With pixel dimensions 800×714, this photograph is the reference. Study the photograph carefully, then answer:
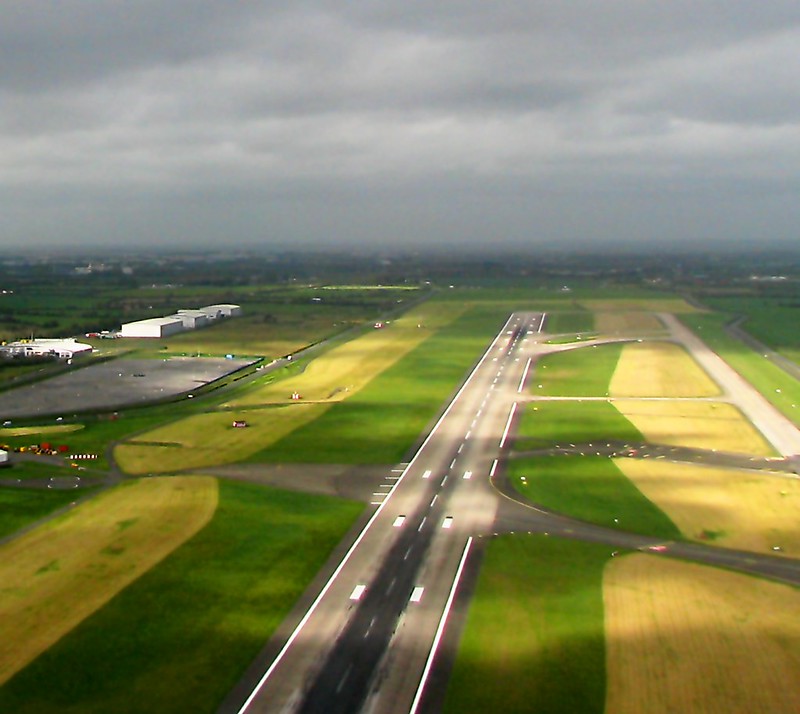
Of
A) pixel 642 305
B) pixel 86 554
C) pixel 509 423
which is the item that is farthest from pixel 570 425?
pixel 642 305

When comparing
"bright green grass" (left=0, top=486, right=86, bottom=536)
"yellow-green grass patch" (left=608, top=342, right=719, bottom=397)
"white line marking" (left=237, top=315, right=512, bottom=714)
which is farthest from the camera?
"yellow-green grass patch" (left=608, top=342, right=719, bottom=397)

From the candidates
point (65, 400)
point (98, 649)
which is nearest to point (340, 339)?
point (65, 400)

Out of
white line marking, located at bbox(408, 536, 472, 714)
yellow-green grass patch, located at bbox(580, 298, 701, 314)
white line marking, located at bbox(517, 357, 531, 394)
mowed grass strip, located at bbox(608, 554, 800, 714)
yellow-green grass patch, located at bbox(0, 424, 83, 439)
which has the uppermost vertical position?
yellow-green grass patch, located at bbox(580, 298, 701, 314)

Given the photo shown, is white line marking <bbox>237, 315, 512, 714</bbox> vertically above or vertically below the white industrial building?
below

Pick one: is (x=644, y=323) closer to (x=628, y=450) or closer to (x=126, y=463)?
(x=628, y=450)

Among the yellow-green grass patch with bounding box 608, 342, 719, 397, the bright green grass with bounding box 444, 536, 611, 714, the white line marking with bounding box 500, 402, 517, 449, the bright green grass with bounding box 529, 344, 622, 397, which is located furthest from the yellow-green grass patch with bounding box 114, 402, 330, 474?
the yellow-green grass patch with bounding box 608, 342, 719, 397

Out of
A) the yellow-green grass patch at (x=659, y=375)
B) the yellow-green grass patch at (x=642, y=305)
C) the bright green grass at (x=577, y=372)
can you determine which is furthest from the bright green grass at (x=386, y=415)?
the yellow-green grass patch at (x=642, y=305)

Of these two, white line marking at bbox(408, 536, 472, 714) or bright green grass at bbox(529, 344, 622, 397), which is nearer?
white line marking at bbox(408, 536, 472, 714)

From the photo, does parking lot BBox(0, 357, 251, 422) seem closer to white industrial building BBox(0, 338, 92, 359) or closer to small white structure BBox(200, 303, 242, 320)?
white industrial building BBox(0, 338, 92, 359)
